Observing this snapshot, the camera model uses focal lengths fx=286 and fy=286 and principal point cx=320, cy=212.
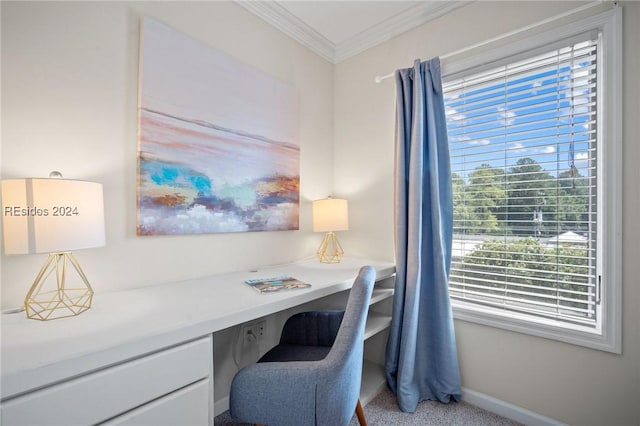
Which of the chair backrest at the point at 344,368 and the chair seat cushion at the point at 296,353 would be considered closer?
the chair backrest at the point at 344,368

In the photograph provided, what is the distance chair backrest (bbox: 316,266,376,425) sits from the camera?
963 millimetres

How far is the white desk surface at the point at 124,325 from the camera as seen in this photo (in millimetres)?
678

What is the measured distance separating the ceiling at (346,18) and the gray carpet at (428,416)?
240 centimetres

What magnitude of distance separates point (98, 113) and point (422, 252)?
1811 mm

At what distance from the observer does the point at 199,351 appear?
3.06ft

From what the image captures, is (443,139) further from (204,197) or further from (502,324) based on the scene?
(204,197)

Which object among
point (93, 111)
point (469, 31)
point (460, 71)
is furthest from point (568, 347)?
point (93, 111)

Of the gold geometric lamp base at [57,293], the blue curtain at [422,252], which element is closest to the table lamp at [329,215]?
the blue curtain at [422,252]

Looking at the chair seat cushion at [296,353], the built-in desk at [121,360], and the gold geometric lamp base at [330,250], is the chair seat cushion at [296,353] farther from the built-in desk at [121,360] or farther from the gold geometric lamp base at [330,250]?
the gold geometric lamp base at [330,250]

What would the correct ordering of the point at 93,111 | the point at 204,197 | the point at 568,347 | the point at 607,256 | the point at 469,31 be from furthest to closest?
the point at 469,31 → the point at 204,197 → the point at 568,347 → the point at 607,256 → the point at 93,111

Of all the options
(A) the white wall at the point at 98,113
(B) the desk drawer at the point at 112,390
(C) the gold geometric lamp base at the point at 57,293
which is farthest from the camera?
(A) the white wall at the point at 98,113

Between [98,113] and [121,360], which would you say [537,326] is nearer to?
[121,360]

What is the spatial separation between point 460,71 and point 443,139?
450 mm

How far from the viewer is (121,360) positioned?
2.54 feet
